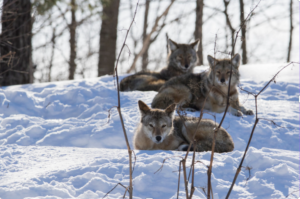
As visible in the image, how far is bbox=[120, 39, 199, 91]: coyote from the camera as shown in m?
11.4

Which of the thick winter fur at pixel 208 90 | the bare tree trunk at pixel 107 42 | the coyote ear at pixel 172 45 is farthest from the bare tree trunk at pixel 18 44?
the thick winter fur at pixel 208 90

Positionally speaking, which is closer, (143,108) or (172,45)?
(143,108)

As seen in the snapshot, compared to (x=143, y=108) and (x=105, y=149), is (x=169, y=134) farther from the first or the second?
(x=105, y=149)

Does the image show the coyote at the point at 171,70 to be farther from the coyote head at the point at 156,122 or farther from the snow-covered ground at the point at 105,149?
the coyote head at the point at 156,122

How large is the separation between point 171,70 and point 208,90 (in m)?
2.81

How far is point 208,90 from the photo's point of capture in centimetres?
926

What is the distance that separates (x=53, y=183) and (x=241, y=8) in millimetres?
17864

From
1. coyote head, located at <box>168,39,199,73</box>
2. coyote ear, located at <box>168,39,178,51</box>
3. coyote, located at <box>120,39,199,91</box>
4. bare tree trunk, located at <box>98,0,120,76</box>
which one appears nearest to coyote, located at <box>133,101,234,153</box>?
coyote, located at <box>120,39,199,91</box>

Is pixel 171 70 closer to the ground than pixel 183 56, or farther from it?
closer to the ground

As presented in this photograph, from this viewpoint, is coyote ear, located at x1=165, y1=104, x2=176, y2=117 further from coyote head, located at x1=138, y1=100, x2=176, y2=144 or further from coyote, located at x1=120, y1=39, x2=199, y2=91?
coyote, located at x1=120, y1=39, x2=199, y2=91

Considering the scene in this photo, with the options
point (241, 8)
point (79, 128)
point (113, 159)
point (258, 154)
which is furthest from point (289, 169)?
point (241, 8)

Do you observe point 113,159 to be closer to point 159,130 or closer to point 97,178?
point 97,178

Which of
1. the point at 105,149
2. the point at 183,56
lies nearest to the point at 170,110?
the point at 105,149

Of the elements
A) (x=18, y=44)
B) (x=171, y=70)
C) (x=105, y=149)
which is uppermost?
(x=18, y=44)
